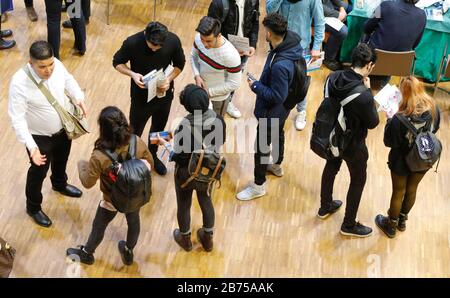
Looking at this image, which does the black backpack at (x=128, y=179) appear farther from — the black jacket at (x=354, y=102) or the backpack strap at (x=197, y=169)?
the black jacket at (x=354, y=102)

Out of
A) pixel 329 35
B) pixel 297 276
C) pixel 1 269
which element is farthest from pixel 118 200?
pixel 329 35

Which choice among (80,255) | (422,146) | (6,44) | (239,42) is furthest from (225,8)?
(6,44)

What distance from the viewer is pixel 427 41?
22.2 feet

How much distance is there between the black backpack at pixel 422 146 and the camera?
14.7 feet

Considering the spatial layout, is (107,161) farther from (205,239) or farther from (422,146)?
(422,146)

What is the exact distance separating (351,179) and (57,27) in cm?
333

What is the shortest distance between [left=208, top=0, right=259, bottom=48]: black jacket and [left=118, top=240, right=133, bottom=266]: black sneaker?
2038mm

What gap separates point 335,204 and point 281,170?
58cm

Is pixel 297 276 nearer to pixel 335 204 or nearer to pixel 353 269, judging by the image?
pixel 353 269

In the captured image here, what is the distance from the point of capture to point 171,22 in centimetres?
757

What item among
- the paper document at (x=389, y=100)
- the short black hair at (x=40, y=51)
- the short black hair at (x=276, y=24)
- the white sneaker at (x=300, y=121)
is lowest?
the white sneaker at (x=300, y=121)

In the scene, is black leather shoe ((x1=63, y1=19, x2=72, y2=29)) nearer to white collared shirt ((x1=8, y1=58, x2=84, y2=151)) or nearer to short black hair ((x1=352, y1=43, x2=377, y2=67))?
white collared shirt ((x1=8, y1=58, x2=84, y2=151))

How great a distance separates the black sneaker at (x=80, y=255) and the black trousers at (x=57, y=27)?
2581 millimetres

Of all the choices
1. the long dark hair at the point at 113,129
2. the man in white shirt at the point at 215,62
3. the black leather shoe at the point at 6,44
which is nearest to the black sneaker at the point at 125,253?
the long dark hair at the point at 113,129
